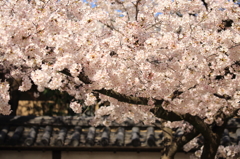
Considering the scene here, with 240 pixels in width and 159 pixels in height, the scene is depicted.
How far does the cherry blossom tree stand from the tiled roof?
1.52 feet

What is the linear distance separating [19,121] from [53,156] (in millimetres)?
1231

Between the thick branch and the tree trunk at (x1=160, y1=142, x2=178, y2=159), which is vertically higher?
the thick branch

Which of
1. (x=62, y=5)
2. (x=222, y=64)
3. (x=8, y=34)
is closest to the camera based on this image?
(x=8, y=34)

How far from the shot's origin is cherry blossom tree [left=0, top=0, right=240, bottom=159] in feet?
17.8

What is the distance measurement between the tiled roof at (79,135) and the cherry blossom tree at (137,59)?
46 cm

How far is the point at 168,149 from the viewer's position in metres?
8.41

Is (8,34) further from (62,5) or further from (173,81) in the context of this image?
(173,81)

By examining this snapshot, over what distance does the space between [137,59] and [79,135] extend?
3.89 m

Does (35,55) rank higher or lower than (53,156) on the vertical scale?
higher

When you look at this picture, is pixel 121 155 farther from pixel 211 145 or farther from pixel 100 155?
pixel 211 145

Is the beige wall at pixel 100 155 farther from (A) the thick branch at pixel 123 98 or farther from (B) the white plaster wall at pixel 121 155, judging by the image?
(A) the thick branch at pixel 123 98

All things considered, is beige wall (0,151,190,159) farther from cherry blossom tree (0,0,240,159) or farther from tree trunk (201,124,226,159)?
tree trunk (201,124,226,159)

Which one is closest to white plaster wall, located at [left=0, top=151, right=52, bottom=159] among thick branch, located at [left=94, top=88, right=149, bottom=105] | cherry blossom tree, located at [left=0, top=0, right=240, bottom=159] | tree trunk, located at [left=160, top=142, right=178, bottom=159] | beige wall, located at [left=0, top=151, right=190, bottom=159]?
beige wall, located at [left=0, top=151, right=190, bottom=159]

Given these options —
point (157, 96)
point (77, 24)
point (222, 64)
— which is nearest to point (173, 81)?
point (157, 96)
